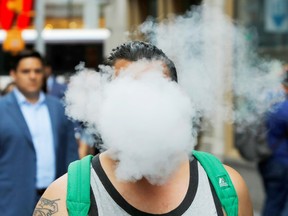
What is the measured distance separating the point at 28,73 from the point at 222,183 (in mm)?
3503

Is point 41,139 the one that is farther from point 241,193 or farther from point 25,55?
point 241,193

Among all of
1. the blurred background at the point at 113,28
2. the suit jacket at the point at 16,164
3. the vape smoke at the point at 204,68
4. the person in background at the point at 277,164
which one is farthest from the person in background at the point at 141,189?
the person in background at the point at 277,164

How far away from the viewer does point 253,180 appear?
36.0 ft

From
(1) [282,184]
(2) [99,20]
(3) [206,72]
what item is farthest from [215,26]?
(2) [99,20]

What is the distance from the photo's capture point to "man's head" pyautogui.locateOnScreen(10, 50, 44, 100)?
5.53m

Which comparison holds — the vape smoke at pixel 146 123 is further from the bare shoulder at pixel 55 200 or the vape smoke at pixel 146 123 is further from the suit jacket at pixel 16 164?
the suit jacket at pixel 16 164

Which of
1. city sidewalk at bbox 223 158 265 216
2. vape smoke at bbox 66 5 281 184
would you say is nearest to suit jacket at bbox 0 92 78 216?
vape smoke at bbox 66 5 281 184

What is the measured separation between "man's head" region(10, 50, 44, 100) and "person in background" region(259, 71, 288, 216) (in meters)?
1.97

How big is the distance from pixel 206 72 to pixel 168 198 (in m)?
0.76

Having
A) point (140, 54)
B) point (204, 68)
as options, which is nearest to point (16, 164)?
point (204, 68)

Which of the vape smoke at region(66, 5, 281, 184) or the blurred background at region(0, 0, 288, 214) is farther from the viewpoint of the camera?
the blurred background at region(0, 0, 288, 214)

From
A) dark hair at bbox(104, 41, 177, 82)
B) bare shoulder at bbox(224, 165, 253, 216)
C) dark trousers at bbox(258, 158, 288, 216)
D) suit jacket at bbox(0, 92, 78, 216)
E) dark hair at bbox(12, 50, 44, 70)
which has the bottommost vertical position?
dark trousers at bbox(258, 158, 288, 216)

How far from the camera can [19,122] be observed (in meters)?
4.96

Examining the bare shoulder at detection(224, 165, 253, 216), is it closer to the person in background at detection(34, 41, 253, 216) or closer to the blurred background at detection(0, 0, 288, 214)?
the person in background at detection(34, 41, 253, 216)
